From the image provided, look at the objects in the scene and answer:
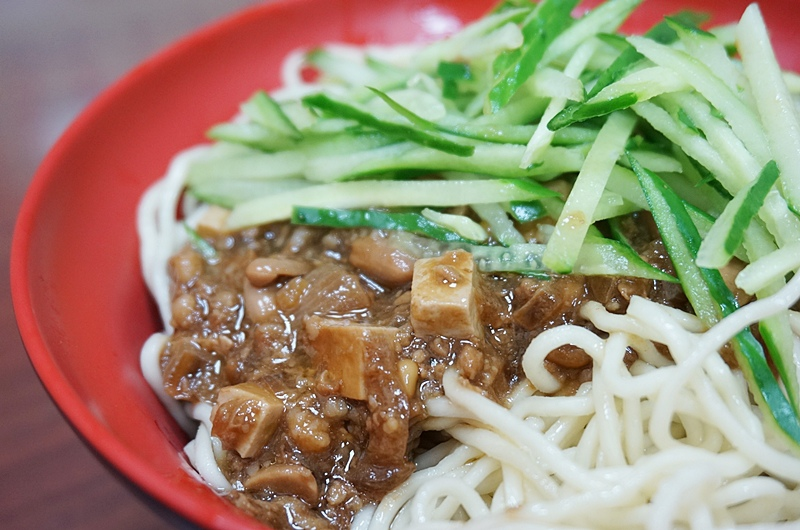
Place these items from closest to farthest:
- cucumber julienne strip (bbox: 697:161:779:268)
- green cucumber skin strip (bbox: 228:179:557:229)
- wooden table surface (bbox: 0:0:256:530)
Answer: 1. cucumber julienne strip (bbox: 697:161:779:268)
2. green cucumber skin strip (bbox: 228:179:557:229)
3. wooden table surface (bbox: 0:0:256:530)

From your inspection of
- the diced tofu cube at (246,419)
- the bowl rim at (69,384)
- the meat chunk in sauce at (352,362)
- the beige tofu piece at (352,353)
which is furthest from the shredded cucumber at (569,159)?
the diced tofu cube at (246,419)

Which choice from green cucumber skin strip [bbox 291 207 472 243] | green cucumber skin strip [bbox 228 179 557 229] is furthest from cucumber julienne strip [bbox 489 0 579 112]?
green cucumber skin strip [bbox 291 207 472 243]

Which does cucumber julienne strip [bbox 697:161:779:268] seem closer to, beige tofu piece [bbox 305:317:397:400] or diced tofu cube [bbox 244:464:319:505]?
beige tofu piece [bbox 305:317:397:400]

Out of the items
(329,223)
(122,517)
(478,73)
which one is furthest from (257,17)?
(122,517)

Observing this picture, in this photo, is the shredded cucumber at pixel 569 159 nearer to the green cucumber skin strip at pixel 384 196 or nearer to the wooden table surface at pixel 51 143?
the green cucumber skin strip at pixel 384 196

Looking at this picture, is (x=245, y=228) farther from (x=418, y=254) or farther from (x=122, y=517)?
(x=122, y=517)
